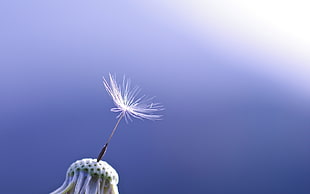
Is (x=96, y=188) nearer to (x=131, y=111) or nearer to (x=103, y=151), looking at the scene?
(x=103, y=151)

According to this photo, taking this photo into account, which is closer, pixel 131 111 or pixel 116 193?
pixel 116 193

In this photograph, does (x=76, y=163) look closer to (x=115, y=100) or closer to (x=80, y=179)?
(x=80, y=179)

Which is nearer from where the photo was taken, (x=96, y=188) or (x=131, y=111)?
(x=96, y=188)

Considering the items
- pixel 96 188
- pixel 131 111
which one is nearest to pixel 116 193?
pixel 96 188

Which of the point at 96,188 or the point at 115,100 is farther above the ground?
the point at 115,100

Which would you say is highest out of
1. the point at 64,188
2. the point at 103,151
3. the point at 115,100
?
the point at 115,100

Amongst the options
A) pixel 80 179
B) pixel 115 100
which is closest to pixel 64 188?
pixel 80 179
